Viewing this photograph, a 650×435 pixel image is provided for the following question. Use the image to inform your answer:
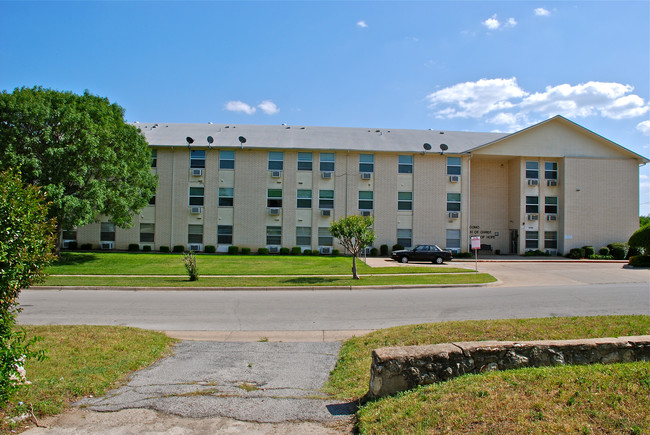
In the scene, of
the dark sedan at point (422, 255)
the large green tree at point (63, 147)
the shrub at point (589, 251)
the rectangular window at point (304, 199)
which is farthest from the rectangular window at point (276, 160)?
the shrub at point (589, 251)

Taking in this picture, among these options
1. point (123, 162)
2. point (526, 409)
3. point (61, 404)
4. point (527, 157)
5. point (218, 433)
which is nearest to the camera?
point (526, 409)

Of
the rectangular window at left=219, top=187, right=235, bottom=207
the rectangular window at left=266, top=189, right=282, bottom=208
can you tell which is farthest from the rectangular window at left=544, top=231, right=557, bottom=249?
the rectangular window at left=219, top=187, right=235, bottom=207

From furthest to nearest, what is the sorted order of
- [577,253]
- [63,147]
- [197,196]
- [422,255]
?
[197,196]
[577,253]
[422,255]
[63,147]

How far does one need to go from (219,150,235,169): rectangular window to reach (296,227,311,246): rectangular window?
7660 millimetres

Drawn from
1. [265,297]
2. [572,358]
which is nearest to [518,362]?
[572,358]

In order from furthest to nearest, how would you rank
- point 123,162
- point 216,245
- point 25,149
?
point 216,245 → point 123,162 → point 25,149

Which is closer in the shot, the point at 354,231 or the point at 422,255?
the point at 354,231

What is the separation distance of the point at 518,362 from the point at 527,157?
1408 inches

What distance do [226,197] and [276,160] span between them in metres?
5.13

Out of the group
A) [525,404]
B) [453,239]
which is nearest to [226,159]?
[453,239]

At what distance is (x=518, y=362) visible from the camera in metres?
5.07

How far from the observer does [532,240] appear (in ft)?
120

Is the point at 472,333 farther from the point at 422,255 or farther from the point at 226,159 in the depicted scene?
the point at 226,159

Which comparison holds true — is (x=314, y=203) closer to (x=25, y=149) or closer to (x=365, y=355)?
(x=25, y=149)
